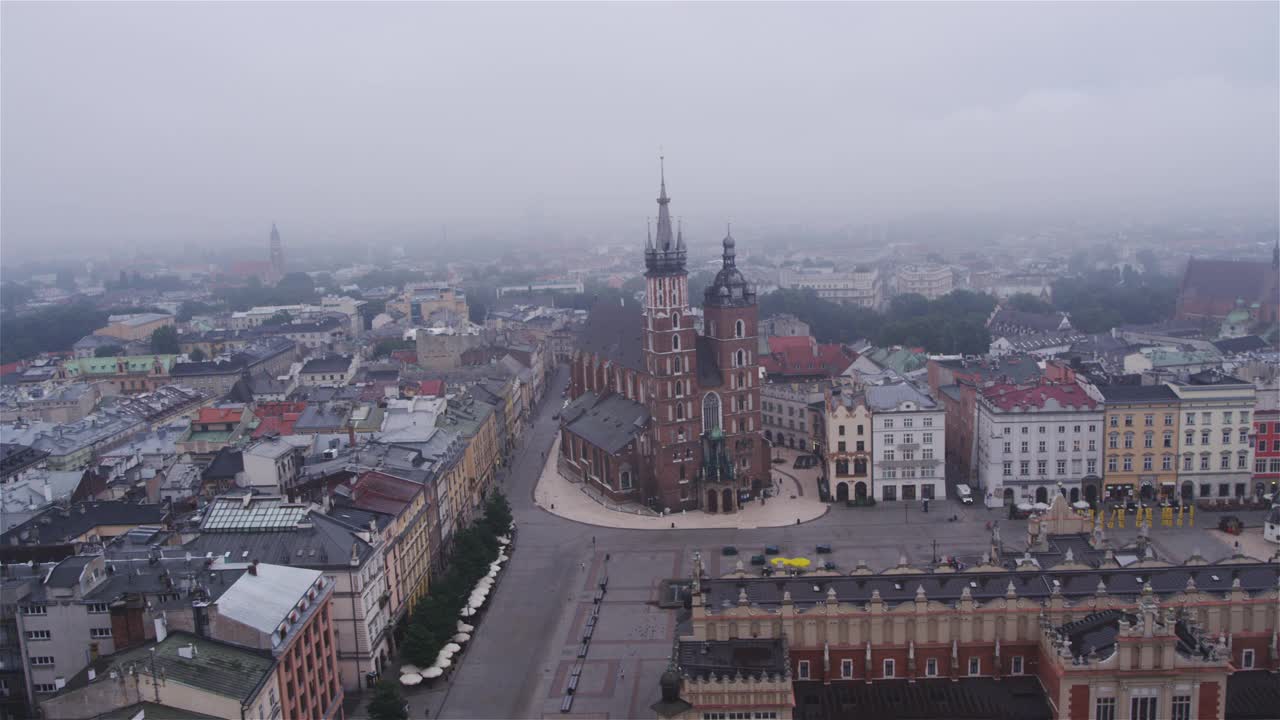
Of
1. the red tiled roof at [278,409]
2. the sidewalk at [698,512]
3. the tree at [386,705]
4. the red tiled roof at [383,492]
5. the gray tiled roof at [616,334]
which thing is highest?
the gray tiled roof at [616,334]

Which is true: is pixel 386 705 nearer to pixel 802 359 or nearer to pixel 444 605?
pixel 444 605

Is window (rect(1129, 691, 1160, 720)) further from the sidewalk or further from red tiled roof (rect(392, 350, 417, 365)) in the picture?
red tiled roof (rect(392, 350, 417, 365))

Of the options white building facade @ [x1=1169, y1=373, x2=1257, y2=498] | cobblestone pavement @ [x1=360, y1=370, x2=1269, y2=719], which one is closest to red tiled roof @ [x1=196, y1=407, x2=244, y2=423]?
cobblestone pavement @ [x1=360, y1=370, x2=1269, y2=719]

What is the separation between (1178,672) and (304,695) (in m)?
37.1

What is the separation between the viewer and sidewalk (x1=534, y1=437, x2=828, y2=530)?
86181 mm

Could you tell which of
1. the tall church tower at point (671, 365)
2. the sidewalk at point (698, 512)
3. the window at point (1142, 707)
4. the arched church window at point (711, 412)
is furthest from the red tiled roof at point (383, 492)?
the window at point (1142, 707)

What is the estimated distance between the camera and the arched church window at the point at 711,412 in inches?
3622

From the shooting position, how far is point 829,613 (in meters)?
47.4

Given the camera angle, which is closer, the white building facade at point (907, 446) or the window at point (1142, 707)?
the window at point (1142, 707)

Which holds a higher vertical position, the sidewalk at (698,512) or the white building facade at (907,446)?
the white building facade at (907,446)

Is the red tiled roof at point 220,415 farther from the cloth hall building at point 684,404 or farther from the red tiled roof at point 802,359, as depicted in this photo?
the red tiled roof at point 802,359

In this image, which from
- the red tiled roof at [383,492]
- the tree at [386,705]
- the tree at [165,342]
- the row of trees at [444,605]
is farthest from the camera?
the tree at [165,342]

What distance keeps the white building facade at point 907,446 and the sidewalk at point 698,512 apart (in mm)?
6216

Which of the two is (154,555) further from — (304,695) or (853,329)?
(853,329)
